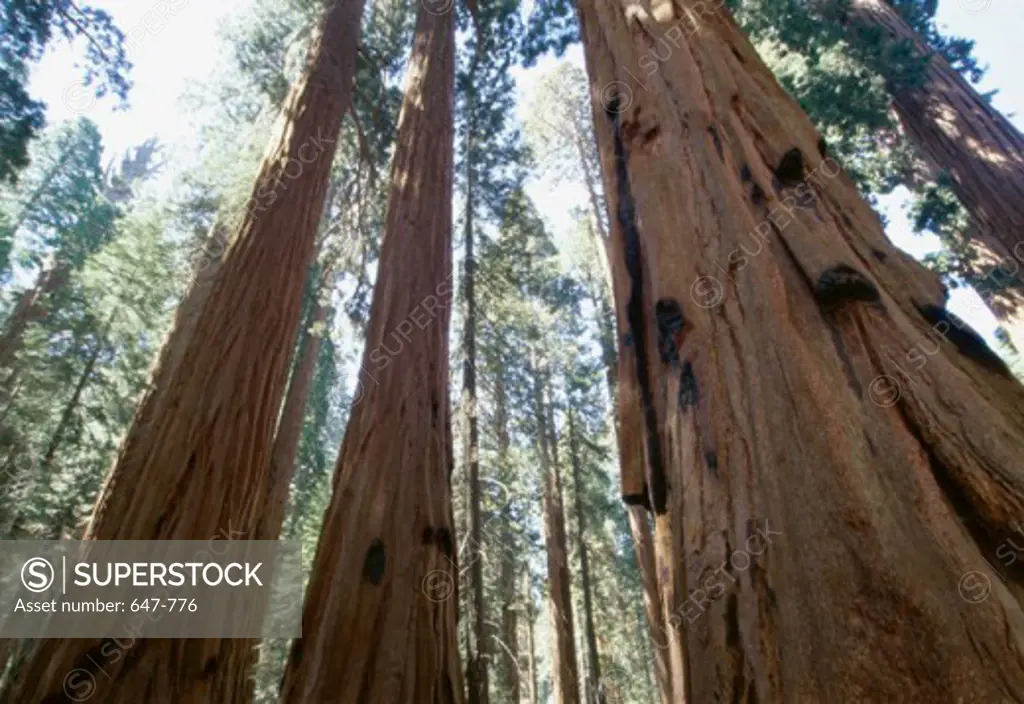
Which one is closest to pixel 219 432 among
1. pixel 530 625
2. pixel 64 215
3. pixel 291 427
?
pixel 291 427

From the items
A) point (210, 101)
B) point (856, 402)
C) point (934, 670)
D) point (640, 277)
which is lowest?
point (934, 670)

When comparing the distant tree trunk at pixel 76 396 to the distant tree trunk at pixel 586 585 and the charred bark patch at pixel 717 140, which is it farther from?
the charred bark patch at pixel 717 140

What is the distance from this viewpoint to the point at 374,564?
2.22m

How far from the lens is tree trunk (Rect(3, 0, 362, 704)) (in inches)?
94.3

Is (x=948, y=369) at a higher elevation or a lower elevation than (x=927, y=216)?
lower

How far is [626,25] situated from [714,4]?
0.34 m

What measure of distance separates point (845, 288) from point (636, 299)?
1.34 feet

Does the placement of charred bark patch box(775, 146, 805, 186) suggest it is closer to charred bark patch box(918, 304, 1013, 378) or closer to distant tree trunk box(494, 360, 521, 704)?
charred bark patch box(918, 304, 1013, 378)

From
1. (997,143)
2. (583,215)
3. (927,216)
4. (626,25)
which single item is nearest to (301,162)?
(626,25)

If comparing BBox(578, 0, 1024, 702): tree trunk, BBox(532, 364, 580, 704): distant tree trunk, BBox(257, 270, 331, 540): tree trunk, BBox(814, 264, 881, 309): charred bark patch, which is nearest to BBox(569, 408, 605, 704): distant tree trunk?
BBox(532, 364, 580, 704): distant tree trunk

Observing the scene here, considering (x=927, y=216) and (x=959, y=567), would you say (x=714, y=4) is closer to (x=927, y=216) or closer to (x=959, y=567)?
(x=959, y=567)

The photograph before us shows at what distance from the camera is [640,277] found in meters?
1.30

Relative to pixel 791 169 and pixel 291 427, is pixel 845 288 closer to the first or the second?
pixel 791 169

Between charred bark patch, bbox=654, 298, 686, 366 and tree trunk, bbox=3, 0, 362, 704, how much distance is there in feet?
8.10
